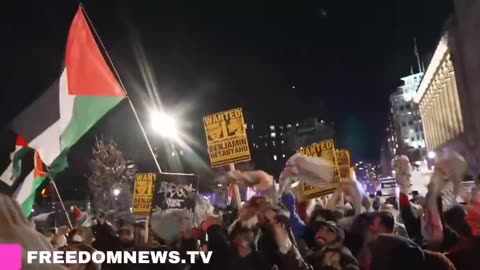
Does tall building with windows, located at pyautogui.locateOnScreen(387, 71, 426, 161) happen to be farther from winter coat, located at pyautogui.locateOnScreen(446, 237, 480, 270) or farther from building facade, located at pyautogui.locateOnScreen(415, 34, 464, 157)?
winter coat, located at pyautogui.locateOnScreen(446, 237, 480, 270)

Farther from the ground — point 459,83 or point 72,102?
point 459,83

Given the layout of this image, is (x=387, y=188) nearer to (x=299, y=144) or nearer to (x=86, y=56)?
(x=86, y=56)

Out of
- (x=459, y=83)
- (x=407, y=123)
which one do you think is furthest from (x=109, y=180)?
(x=407, y=123)

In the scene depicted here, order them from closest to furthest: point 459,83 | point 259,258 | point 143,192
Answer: point 259,258
point 143,192
point 459,83

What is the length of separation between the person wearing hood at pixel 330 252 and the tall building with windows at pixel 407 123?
10956 cm

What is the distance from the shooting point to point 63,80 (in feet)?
29.3

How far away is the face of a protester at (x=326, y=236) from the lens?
5.07m

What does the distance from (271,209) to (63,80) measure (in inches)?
202

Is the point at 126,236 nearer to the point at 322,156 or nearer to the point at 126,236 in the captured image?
the point at 126,236

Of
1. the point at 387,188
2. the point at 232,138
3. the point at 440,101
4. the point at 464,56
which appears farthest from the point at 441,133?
the point at 232,138

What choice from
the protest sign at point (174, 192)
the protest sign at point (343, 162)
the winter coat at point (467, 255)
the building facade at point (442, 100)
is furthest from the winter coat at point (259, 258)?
the building facade at point (442, 100)

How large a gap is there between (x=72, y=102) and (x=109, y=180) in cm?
4109

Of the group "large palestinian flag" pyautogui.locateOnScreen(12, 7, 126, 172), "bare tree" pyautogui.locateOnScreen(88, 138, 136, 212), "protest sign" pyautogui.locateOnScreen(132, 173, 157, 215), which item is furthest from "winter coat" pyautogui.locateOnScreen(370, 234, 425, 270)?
"bare tree" pyautogui.locateOnScreen(88, 138, 136, 212)

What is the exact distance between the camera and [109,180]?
48625 millimetres
